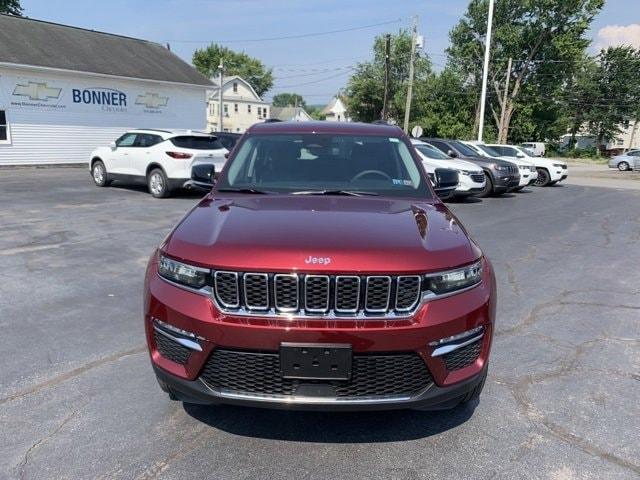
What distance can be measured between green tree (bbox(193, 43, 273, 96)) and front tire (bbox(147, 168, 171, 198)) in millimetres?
→ 75681

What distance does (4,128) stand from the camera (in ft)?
66.2

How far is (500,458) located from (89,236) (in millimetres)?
7064

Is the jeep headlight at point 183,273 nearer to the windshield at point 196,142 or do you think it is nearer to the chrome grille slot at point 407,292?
the chrome grille slot at point 407,292

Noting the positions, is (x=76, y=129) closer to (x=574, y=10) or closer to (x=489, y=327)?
(x=489, y=327)

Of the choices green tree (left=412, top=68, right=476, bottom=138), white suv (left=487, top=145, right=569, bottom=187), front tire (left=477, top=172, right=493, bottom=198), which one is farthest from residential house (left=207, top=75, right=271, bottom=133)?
front tire (left=477, top=172, right=493, bottom=198)

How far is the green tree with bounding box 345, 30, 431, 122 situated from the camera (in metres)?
58.9

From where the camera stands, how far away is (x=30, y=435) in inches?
113

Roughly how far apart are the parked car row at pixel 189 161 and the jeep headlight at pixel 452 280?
8.01 metres

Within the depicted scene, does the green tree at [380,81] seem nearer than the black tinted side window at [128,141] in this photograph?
No

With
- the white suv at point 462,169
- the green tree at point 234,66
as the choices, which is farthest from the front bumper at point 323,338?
the green tree at point 234,66

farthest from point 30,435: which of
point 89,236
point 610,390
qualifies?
point 89,236

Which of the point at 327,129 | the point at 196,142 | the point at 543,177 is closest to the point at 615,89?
the point at 543,177

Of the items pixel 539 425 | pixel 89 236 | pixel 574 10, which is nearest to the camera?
pixel 539 425

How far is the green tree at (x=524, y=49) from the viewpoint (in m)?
46.7
